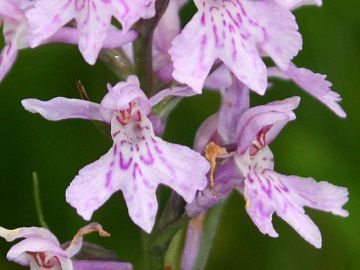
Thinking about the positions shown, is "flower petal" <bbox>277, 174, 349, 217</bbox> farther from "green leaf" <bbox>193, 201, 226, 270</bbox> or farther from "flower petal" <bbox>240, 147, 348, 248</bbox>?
"green leaf" <bbox>193, 201, 226, 270</bbox>

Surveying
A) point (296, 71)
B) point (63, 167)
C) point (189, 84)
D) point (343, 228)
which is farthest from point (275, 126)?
point (63, 167)

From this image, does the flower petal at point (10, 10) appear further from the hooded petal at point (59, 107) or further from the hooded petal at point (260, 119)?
the hooded petal at point (260, 119)

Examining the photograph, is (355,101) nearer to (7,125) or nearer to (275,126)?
(275,126)

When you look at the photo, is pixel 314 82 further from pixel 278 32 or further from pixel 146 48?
pixel 146 48

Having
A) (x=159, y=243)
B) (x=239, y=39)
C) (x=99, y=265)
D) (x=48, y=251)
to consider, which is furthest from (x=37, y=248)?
(x=239, y=39)

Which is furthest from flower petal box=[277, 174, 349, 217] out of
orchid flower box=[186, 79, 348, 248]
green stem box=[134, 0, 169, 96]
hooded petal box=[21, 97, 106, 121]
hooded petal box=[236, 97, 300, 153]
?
→ hooded petal box=[21, 97, 106, 121]
